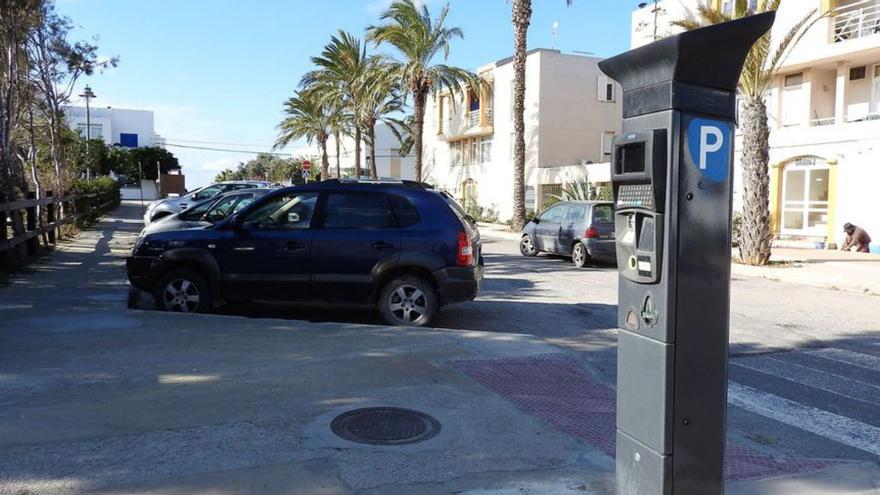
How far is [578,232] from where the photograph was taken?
52.9 feet

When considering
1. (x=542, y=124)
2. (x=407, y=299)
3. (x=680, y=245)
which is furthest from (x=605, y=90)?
(x=680, y=245)

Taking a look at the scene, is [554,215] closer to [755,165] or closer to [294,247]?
[755,165]

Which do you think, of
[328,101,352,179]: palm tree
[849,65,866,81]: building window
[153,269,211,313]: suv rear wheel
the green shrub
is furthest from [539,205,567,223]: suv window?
[328,101,352,179]: palm tree

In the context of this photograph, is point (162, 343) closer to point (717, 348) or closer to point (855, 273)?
point (717, 348)

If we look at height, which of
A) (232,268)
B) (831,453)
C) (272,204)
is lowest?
(831,453)

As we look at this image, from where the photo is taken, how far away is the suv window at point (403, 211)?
8242mm

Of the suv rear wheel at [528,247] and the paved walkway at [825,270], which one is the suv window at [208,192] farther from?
the paved walkway at [825,270]

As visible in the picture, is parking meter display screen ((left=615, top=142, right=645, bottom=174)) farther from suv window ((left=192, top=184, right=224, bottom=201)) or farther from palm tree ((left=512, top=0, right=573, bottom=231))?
palm tree ((left=512, top=0, right=573, bottom=231))

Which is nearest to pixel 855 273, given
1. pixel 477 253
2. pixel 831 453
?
pixel 477 253

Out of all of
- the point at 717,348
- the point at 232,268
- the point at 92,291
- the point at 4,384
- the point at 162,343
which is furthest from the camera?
the point at 92,291

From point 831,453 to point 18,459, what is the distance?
16.8 ft

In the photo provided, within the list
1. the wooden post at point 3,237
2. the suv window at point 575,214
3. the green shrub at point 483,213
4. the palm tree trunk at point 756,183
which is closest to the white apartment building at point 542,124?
the green shrub at point 483,213

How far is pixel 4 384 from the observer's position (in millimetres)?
5438

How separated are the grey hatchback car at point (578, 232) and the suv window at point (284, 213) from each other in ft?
26.6
